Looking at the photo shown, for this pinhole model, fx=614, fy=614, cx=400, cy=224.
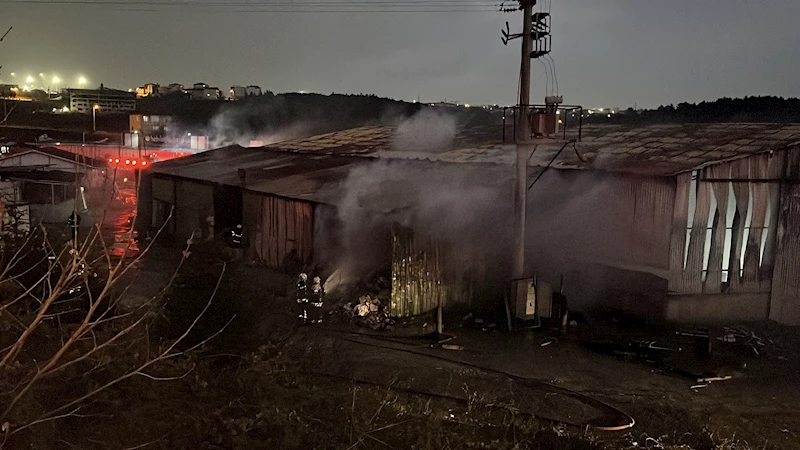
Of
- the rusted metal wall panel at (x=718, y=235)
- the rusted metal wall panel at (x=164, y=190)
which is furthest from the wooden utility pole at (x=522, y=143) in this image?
the rusted metal wall panel at (x=164, y=190)

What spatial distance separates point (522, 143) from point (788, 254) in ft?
23.8

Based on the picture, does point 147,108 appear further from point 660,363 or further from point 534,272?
point 660,363

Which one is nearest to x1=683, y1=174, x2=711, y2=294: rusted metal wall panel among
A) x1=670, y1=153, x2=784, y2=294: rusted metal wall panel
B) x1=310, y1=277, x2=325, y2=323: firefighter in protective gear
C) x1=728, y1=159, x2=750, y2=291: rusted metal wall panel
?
x1=670, y1=153, x2=784, y2=294: rusted metal wall panel

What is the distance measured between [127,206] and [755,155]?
30.3 m

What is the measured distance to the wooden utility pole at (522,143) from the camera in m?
13.1

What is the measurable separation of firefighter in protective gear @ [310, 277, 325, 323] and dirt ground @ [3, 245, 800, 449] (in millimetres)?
423

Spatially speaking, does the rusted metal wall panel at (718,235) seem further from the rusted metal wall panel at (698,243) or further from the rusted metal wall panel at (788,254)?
the rusted metal wall panel at (788,254)

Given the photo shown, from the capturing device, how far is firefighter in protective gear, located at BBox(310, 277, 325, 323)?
13.3 m

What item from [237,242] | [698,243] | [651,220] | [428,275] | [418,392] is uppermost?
[651,220]

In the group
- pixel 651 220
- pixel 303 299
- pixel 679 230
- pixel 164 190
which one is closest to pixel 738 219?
pixel 679 230

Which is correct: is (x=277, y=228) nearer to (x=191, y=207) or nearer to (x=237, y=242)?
(x=237, y=242)

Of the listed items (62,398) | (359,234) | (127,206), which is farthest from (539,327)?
(127,206)

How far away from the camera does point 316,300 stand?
526 inches

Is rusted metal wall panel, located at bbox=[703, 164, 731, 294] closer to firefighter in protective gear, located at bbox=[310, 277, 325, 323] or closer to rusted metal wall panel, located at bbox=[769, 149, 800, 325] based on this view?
rusted metal wall panel, located at bbox=[769, 149, 800, 325]
